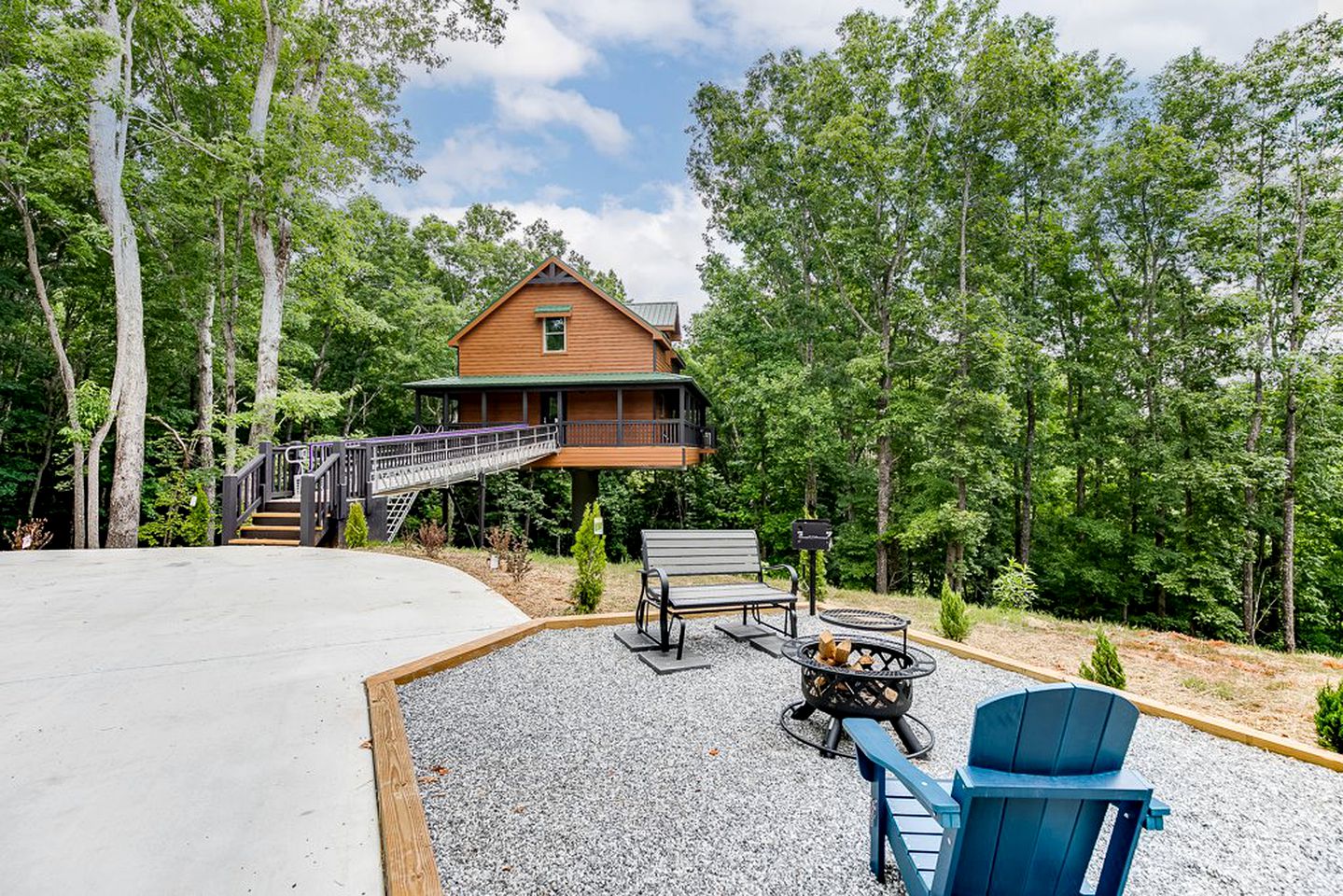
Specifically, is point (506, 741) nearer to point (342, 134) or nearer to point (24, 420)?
point (342, 134)

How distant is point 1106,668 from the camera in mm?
4406

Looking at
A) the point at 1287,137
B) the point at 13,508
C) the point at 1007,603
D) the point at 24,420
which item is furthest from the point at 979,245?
the point at 13,508

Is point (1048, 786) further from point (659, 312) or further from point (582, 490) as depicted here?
point (659, 312)

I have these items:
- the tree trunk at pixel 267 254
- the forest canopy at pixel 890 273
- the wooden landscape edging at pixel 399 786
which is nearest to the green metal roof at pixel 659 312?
the forest canopy at pixel 890 273

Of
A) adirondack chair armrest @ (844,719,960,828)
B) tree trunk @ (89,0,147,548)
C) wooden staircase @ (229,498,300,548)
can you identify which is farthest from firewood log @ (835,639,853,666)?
tree trunk @ (89,0,147,548)

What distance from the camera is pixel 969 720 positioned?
365 cm

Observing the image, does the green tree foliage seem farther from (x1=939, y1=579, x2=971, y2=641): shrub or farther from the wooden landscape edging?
the wooden landscape edging

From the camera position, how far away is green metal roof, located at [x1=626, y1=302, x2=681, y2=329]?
64.6 ft

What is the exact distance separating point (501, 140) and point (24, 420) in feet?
58.4

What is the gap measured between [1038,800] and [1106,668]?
3.69 m

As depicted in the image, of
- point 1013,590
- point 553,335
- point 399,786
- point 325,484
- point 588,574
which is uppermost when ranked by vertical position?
point 553,335

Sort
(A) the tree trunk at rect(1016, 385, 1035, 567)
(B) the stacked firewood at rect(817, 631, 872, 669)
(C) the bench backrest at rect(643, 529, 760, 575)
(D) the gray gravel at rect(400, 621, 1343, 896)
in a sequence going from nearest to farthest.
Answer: (D) the gray gravel at rect(400, 621, 1343, 896) < (B) the stacked firewood at rect(817, 631, 872, 669) < (C) the bench backrest at rect(643, 529, 760, 575) < (A) the tree trunk at rect(1016, 385, 1035, 567)

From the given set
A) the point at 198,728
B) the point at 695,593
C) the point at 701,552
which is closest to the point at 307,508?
the point at 198,728

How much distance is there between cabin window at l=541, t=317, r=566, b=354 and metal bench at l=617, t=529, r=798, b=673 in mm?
13607
